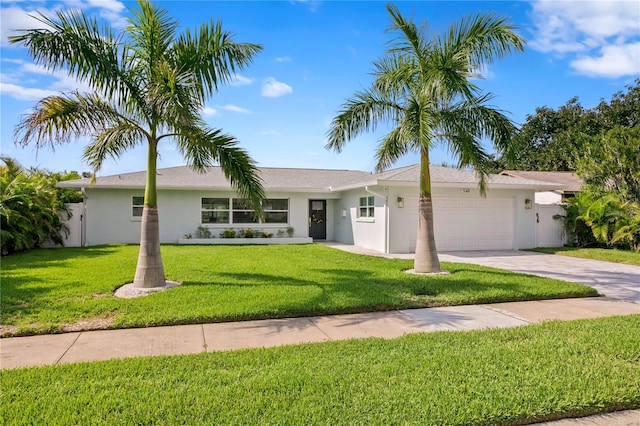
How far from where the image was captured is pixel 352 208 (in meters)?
17.7

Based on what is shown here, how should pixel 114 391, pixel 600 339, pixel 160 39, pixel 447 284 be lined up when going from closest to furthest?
pixel 114 391
pixel 600 339
pixel 160 39
pixel 447 284

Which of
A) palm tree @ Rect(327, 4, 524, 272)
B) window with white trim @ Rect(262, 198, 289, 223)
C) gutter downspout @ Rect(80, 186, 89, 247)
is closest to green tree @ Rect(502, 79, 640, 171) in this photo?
window with white trim @ Rect(262, 198, 289, 223)

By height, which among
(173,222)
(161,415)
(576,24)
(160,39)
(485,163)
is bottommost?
(161,415)

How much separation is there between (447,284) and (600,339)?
3.45 meters

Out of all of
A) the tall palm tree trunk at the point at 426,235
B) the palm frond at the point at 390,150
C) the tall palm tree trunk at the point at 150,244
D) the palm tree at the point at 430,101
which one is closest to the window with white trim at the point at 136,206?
the tall palm tree trunk at the point at 150,244

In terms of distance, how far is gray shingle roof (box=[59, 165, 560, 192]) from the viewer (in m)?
15.1

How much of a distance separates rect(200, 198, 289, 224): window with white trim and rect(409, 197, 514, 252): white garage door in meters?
6.39

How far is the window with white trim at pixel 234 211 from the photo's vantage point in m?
17.8

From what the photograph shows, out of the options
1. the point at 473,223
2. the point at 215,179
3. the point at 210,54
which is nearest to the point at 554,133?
the point at 473,223

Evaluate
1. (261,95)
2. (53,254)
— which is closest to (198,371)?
(261,95)

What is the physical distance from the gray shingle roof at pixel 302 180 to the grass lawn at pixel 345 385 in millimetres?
9533

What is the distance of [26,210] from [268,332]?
39.8 ft

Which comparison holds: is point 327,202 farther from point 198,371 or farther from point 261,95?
point 198,371

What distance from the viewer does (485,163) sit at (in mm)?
9508
